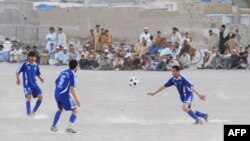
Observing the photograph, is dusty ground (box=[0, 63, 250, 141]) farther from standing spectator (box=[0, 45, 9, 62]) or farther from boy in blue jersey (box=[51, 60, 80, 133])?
standing spectator (box=[0, 45, 9, 62])

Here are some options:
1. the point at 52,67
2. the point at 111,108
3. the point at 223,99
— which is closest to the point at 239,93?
the point at 223,99

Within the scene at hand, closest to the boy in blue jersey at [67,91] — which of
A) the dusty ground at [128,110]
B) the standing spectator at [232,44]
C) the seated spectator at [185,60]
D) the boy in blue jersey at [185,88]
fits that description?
the dusty ground at [128,110]

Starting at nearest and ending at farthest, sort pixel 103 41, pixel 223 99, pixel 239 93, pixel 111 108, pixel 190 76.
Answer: pixel 111 108 < pixel 223 99 < pixel 239 93 < pixel 190 76 < pixel 103 41

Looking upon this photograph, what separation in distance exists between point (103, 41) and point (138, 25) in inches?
267

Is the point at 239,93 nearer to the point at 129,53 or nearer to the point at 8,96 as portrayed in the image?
the point at 8,96

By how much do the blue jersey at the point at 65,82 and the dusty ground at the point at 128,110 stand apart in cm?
61

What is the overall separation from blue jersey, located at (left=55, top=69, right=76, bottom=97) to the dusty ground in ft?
2.02

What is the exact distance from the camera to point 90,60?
1160 inches

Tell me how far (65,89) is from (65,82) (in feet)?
0.43

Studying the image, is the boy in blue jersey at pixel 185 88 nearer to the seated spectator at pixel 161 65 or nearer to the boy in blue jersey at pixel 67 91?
the boy in blue jersey at pixel 67 91

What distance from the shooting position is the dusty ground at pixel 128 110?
1341 centimetres

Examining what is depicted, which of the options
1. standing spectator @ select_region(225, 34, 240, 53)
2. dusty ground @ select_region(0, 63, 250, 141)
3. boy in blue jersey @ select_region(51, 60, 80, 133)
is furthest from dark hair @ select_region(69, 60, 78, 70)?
standing spectator @ select_region(225, 34, 240, 53)

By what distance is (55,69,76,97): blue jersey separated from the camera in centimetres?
1402

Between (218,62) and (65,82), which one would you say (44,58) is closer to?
(218,62)
